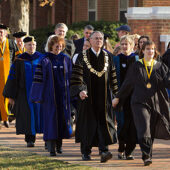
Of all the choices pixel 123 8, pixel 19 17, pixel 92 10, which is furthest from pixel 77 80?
pixel 92 10

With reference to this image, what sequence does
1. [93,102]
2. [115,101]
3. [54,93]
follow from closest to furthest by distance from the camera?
1. [115,101]
2. [93,102]
3. [54,93]

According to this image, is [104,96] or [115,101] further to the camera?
[104,96]

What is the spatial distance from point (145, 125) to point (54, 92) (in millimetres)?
1864

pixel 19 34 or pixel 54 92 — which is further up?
pixel 19 34

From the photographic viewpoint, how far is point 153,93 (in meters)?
9.34

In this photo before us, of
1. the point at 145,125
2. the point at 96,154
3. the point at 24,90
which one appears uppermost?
the point at 24,90

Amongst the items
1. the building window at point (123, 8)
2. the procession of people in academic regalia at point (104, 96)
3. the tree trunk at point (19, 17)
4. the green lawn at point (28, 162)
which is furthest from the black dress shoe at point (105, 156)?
the building window at point (123, 8)

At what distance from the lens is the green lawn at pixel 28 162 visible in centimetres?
890

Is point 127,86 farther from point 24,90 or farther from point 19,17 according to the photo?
point 19,17

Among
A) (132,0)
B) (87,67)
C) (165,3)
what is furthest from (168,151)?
(132,0)

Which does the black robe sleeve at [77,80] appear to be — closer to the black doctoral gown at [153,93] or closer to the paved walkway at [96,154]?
the black doctoral gown at [153,93]

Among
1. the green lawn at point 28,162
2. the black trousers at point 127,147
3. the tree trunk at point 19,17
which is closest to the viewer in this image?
the green lawn at point 28,162

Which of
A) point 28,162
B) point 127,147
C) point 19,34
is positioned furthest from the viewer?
point 19,34

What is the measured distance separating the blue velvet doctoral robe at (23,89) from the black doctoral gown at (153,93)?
249 centimetres
